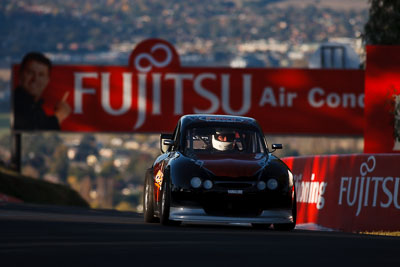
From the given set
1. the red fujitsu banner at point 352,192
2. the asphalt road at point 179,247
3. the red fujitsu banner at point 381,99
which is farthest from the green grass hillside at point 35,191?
the asphalt road at point 179,247

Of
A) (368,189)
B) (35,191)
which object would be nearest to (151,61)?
(35,191)

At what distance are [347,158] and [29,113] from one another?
103ft

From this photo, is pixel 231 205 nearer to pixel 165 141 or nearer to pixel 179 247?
pixel 165 141

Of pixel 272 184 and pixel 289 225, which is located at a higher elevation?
pixel 272 184

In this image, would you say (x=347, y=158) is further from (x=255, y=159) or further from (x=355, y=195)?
(x=255, y=159)

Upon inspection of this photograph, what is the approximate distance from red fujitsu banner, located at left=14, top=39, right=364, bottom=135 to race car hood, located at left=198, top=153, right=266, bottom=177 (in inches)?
1306

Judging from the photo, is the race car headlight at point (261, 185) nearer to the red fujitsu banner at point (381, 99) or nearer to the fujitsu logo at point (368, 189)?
the fujitsu logo at point (368, 189)

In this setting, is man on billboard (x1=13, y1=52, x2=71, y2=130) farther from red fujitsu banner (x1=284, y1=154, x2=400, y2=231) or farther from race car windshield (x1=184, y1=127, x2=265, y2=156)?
race car windshield (x1=184, y1=127, x2=265, y2=156)

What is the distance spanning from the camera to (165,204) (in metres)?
16.3

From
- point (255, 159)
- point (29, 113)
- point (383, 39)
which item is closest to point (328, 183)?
point (255, 159)

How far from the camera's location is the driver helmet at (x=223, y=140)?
17.3 m

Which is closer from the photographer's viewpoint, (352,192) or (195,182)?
(195,182)

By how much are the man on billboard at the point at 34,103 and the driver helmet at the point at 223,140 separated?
3269 cm

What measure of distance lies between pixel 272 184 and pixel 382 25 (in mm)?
26570
